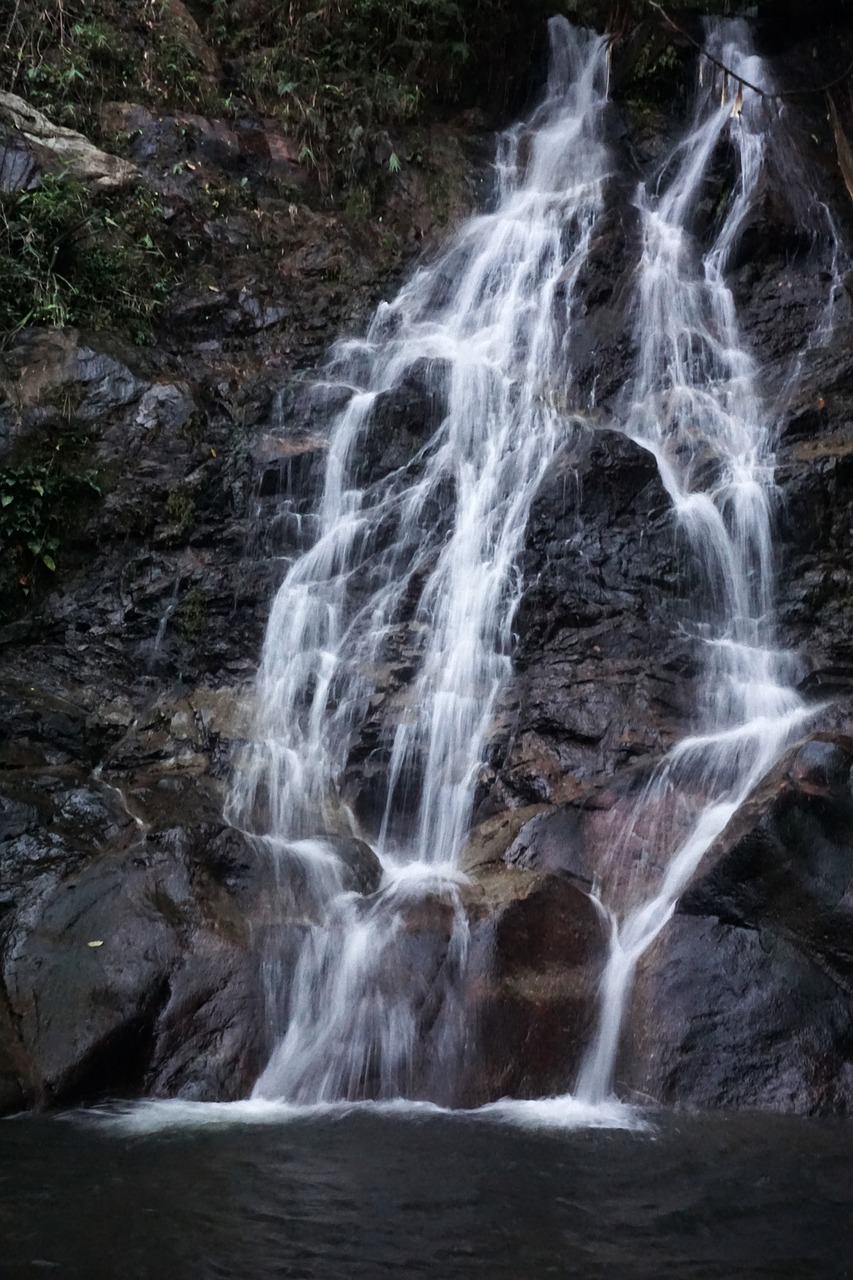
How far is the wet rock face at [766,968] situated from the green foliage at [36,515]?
677 centimetres

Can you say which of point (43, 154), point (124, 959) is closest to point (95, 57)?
point (43, 154)

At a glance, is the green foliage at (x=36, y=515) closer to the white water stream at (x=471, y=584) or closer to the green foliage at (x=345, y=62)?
the white water stream at (x=471, y=584)

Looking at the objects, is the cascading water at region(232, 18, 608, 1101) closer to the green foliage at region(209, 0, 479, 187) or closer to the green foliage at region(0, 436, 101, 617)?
the green foliage at region(0, 436, 101, 617)

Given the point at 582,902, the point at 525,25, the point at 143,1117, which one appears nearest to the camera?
the point at 143,1117

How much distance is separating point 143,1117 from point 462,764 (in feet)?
12.5

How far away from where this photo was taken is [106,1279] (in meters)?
3.72

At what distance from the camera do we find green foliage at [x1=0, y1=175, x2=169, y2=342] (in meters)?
10.8

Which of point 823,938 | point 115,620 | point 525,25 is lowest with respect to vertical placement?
point 823,938

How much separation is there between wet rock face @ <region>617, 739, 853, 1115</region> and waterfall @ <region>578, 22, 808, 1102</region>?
0.83 ft

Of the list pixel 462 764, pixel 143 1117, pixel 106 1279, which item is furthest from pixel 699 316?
pixel 106 1279

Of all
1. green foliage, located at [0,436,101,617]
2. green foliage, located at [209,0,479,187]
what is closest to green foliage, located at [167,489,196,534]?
green foliage, located at [0,436,101,617]

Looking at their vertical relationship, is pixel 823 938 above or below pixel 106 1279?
above

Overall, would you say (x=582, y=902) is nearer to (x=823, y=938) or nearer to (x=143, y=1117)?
(x=823, y=938)

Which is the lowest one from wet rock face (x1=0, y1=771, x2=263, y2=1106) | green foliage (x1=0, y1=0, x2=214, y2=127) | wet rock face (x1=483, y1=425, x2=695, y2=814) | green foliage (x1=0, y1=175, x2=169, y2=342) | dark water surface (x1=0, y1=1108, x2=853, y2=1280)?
dark water surface (x1=0, y1=1108, x2=853, y2=1280)
